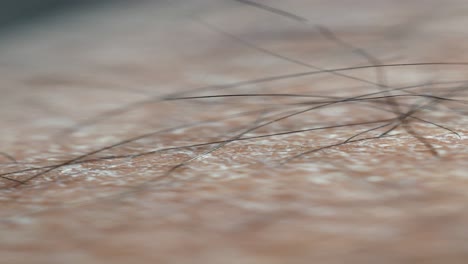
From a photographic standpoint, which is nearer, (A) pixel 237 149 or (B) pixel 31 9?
(A) pixel 237 149

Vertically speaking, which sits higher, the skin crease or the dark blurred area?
the dark blurred area

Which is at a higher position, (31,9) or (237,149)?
(31,9)

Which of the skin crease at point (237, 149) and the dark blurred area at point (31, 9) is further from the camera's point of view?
the dark blurred area at point (31, 9)

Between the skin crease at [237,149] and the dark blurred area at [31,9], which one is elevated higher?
the dark blurred area at [31,9]

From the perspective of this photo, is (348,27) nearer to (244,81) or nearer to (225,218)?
(244,81)

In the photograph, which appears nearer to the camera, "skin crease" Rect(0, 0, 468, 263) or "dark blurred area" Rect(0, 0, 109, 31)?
"skin crease" Rect(0, 0, 468, 263)

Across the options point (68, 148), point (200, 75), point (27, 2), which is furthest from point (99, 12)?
point (68, 148)
